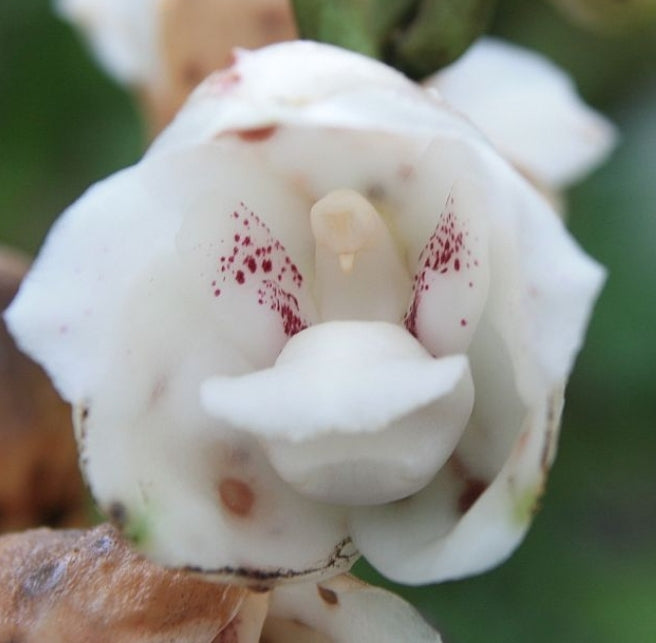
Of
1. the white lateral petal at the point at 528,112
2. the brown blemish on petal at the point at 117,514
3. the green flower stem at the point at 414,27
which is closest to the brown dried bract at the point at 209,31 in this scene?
the white lateral petal at the point at 528,112

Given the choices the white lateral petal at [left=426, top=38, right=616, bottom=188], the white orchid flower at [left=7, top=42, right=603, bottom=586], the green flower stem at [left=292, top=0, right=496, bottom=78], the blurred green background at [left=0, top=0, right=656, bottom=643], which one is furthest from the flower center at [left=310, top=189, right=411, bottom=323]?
the blurred green background at [left=0, top=0, right=656, bottom=643]

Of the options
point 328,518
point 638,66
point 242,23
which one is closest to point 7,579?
point 328,518

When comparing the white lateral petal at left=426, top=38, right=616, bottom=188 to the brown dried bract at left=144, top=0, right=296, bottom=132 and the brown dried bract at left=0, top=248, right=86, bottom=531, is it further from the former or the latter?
the brown dried bract at left=0, top=248, right=86, bottom=531

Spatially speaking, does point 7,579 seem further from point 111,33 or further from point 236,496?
point 111,33

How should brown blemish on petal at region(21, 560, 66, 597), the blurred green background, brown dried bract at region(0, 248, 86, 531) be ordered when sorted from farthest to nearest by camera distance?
the blurred green background < brown dried bract at region(0, 248, 86, 531) < brown blemish on petal at region(21, 560, 66, 597)

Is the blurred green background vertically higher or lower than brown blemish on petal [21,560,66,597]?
lower

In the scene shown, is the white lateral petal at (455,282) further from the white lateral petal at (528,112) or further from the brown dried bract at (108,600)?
the white lateral petal at (528,112)

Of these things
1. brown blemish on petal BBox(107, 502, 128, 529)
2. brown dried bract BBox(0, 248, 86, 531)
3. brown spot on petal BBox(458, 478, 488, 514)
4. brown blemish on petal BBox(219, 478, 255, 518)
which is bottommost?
brown dried bract BBox(0, 248, 86, 531)
